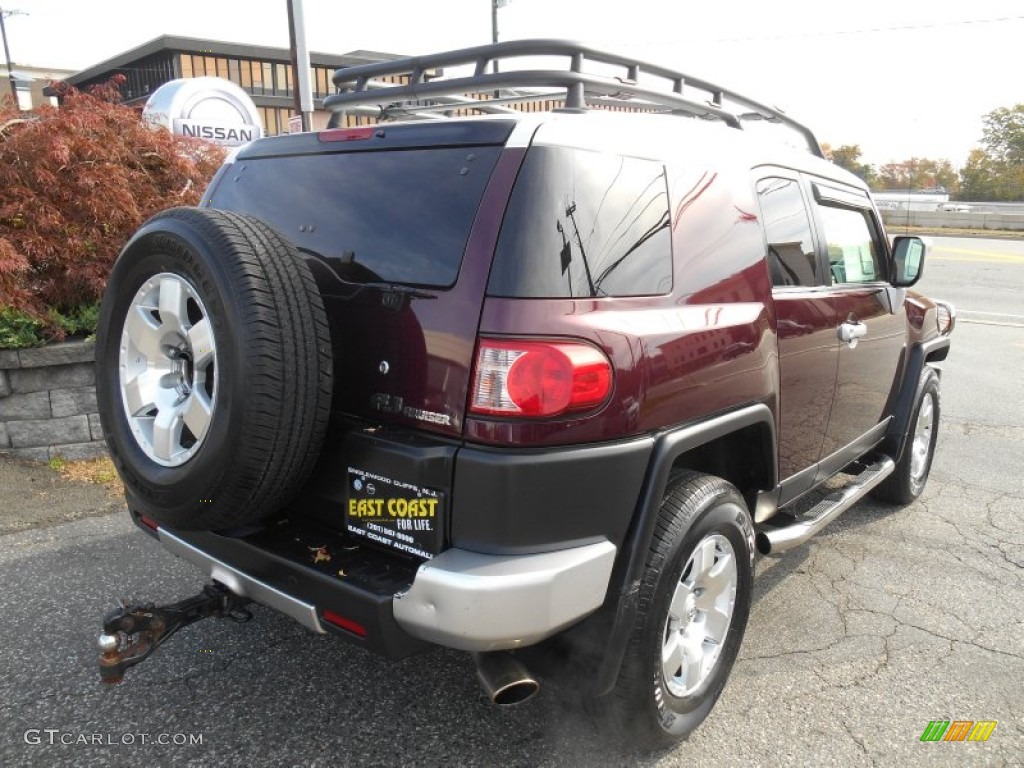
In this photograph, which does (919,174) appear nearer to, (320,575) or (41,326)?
(41,326)

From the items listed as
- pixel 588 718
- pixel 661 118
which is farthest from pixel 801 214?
pixel 588 718

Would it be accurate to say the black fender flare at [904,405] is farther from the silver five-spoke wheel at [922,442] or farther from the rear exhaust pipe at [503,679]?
the rear exhaust pipe at [503,679]

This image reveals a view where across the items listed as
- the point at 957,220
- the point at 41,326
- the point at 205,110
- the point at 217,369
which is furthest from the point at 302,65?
the point at 957,220

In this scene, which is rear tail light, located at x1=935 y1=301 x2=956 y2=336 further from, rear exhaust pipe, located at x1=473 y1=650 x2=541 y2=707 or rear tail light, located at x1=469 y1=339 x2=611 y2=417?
rear exhaust pipe, located at x1=473 y1=650 x2=541 y2=707

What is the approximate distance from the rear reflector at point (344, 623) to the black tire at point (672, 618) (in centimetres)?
77

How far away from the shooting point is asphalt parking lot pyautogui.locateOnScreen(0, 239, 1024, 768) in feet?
8.41

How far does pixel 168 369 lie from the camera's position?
248 centimetres

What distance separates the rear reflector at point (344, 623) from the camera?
84.2 inches

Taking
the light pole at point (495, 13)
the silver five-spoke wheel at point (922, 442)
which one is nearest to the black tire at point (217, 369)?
the silver five-spoke wheel at point (922, 442)

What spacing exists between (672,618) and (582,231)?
125cm

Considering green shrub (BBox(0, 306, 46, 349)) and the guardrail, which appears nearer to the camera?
green shrub (BBox(0, 306, 46, 349))

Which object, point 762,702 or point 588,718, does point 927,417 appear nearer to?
point 762,702

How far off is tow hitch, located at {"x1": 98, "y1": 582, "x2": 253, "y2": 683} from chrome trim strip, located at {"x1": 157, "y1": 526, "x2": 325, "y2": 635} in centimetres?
11

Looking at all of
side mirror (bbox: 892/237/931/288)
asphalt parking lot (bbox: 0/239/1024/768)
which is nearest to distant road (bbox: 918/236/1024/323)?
side mirror (bbox: 892/237/931/288)
